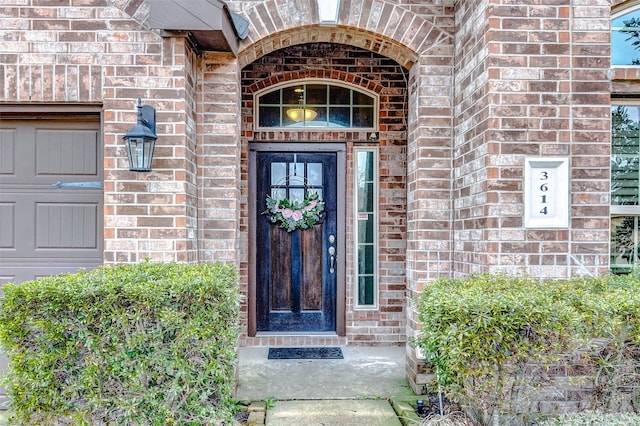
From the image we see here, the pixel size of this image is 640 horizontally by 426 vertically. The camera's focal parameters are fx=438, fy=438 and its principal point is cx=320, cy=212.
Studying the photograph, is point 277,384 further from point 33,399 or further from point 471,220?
point 471,220

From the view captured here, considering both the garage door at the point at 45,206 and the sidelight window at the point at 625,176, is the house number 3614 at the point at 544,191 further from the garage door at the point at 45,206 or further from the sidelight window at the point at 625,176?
the garage door at the point at 45,206

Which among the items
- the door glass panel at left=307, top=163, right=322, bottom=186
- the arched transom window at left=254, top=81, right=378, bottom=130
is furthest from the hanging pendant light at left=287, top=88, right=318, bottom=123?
the door glass panel at left=307, top=163, right=322, bottom=186

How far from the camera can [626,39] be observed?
3.08 metres

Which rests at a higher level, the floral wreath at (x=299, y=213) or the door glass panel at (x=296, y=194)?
the door glass panel at (x=296, y=194)

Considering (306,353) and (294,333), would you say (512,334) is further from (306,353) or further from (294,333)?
(294,333)

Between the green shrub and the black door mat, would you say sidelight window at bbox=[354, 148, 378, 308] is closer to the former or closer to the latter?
the black door mat

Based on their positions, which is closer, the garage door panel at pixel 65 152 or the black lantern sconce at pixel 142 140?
the black lantern sconce at pixel 142 140

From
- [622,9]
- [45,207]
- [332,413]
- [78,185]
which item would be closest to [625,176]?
[622,9]

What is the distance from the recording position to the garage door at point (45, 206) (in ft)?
10.6

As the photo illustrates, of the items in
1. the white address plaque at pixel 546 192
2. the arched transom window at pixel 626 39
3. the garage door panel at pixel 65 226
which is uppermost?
the arched transom window at pixel 626 39

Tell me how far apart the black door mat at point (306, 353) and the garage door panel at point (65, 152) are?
2407mm

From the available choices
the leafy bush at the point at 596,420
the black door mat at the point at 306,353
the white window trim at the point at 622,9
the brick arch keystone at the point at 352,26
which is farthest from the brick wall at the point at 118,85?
the white window trim at the point at 622,9

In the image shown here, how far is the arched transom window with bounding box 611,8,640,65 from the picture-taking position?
10.1ft

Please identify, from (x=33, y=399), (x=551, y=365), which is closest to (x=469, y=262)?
(x=551, y=365)
